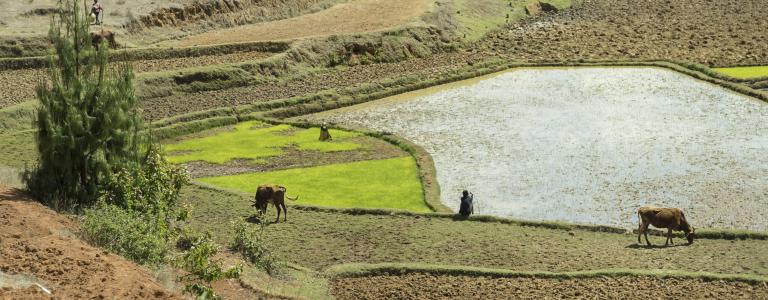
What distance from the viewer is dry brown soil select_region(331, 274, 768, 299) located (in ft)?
70.3

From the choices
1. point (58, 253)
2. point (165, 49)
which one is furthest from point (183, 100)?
point (58, 253)

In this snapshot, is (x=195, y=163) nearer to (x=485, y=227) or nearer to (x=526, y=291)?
(x=485, y=227)

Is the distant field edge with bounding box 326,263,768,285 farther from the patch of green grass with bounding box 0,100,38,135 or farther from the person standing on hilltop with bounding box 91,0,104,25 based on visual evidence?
the person standing on hilltop with bounding box 91,0,104,25

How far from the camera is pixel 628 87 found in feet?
133

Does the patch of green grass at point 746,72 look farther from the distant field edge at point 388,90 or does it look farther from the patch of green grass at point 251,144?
the patch of green grass at point 251,144

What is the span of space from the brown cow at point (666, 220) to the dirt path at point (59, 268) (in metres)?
10.9

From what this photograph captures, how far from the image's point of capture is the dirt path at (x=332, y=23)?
46875 millimetres

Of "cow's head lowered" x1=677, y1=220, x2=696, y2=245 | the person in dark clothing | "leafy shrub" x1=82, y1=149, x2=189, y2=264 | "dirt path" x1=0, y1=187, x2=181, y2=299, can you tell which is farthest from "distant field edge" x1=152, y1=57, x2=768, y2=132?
"dirt path" x1=0, y1=187, x2=181, y2=299

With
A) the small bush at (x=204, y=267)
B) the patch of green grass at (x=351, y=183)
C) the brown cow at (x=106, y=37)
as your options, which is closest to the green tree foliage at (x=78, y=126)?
the small bush at (x=204, y=267)

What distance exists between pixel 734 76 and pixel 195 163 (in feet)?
65.0

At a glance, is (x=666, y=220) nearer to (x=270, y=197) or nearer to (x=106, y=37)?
(x=270, y=197)

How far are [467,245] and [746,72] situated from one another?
70.7 feet

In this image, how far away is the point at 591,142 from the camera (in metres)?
33.4

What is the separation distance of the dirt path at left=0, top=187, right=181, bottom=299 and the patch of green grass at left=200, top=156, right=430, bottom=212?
30.8 feet
